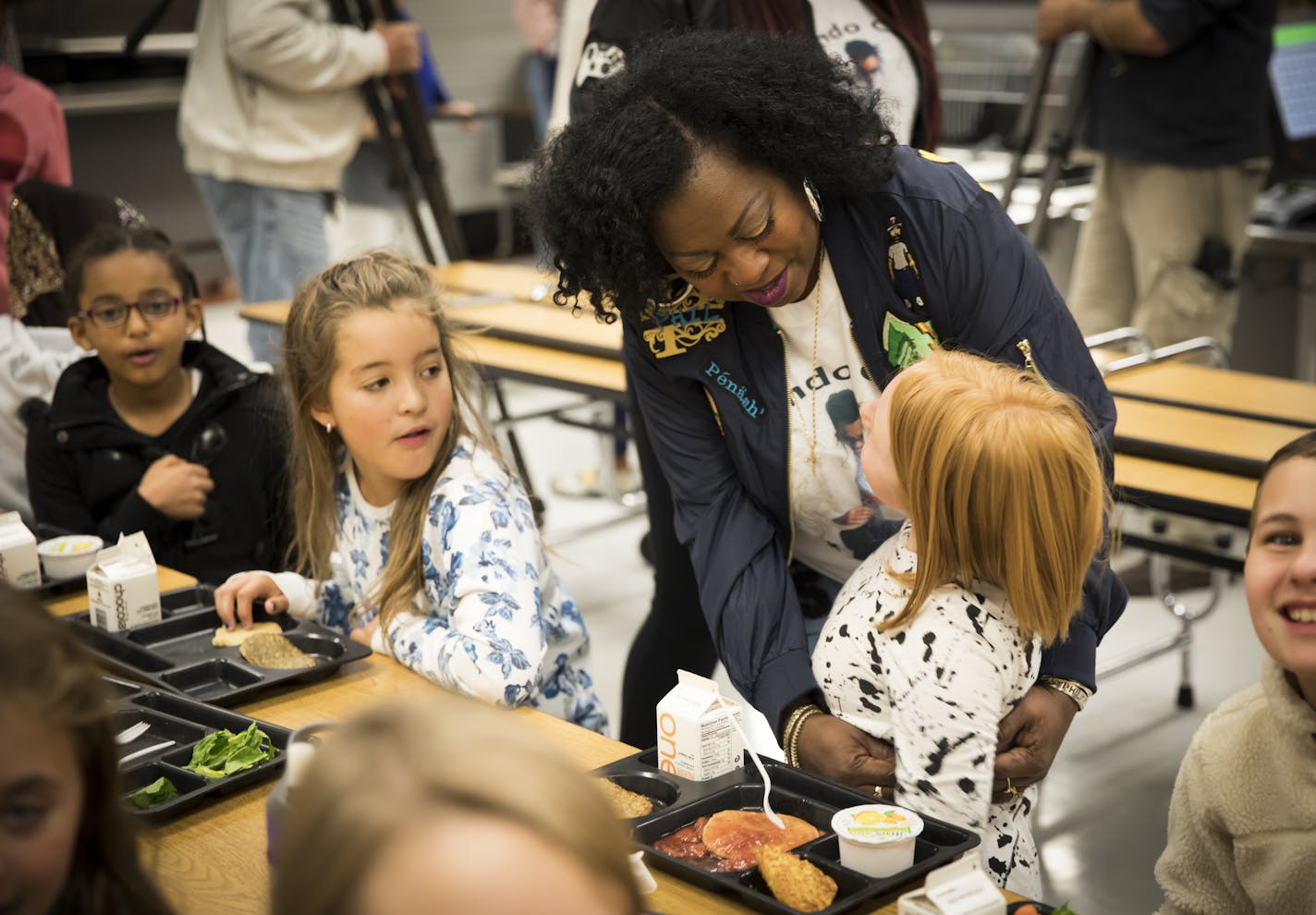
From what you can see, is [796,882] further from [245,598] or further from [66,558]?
[66,558]

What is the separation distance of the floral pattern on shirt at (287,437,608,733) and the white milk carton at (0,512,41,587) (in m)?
0.43

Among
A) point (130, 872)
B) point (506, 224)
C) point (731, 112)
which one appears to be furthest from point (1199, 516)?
point (506, 224)

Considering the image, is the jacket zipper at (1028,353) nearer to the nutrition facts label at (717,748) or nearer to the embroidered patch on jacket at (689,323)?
the embroidered patch on jacket at (689,323)

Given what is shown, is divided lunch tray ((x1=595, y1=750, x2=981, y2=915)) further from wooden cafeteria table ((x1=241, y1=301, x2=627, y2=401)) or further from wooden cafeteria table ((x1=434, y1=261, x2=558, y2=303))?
wooden cafeteria table ((x1=434, y1=261, x2=558, y2=303))

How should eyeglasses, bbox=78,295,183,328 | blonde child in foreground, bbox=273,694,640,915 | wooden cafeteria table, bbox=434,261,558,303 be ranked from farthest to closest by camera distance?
wooden cafeteria table, bbox=434,261,558,303
eyeglasses, bbox=78,295,183,328
blonde child in foreground, bbox=273,694,640,915

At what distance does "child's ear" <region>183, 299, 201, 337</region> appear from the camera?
2.71 m

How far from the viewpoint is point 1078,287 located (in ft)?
14.2

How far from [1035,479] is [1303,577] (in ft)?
0.88

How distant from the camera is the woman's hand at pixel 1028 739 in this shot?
159cm

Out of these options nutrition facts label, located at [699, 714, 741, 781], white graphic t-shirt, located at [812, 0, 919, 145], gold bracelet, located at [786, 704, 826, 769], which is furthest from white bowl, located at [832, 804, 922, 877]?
white graphic t-shirt, located at [812, 0, 919, 145]

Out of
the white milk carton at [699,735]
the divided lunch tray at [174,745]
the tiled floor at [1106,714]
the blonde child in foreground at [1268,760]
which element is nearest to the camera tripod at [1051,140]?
the tiled floor at [1106,714]

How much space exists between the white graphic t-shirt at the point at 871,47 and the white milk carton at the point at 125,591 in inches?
51.5

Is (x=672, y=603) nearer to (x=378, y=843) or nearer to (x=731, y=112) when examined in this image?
(x=731, y=112)

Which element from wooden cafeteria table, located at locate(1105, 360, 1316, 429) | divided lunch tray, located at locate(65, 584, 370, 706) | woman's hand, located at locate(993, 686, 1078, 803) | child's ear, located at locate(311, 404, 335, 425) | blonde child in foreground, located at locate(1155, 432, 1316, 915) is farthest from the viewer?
wooden cafeteria table, located at locate(1105, 360, 1316, 429)
